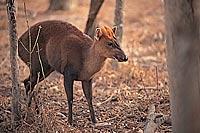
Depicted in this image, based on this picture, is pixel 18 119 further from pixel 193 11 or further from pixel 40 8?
pixel 40 8

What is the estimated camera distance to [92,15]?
401 inches

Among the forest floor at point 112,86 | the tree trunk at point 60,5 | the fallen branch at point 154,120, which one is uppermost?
the tree trunk at point 60,5

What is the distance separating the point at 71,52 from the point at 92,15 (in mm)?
2523

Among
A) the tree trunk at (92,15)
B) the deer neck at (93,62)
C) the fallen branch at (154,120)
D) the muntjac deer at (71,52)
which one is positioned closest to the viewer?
the fallen branch at (154,120)

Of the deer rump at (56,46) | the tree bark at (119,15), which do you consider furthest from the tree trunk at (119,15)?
the deer rump at (56,46)

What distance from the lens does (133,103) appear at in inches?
335

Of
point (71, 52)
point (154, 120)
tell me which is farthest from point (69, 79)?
point (154, 120)

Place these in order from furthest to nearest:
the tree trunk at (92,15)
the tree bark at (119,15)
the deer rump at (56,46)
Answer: the tree bark at (119,15)
the tree trunk at (92,15)
the deer rump at (56,46)

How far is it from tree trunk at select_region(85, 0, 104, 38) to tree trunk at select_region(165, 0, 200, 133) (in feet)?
16.3

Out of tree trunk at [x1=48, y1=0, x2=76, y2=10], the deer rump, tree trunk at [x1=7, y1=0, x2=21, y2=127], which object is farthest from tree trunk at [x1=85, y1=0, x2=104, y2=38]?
tree trunk at [x1=48, y1=0, x2=76, y2=10]

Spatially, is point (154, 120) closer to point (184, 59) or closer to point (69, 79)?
point (69, 79)

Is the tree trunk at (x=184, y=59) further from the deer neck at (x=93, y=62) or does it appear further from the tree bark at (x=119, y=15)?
the tree bark at (x=119, y=15)

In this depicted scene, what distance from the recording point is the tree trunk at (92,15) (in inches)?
393

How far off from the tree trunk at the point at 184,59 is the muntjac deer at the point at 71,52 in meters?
2.32
